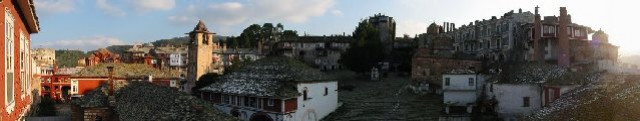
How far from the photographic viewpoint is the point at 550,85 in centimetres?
3156

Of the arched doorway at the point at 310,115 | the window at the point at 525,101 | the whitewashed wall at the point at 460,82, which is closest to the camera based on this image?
the window at the point at 525,101

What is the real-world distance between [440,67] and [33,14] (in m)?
41.6

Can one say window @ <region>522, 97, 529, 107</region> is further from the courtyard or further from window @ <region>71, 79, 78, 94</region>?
window @ <region>71, 79, 78, 94</region>

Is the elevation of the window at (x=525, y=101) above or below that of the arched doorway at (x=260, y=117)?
above

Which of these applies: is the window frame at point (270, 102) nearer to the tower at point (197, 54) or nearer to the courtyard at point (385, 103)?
the courtyard at point (385, 103)

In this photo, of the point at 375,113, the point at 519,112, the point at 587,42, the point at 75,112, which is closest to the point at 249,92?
the point at 375,113

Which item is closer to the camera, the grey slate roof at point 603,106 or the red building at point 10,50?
the red building at point 10,50

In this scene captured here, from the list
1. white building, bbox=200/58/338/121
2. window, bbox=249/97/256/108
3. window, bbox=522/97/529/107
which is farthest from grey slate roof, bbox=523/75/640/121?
window, bbox=249/97/256/108

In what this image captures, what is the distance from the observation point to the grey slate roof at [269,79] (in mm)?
39653

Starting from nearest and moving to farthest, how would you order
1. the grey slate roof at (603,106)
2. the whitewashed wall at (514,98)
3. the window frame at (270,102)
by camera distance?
the grey slate roof at (603,106) < the whitewashed wall at (514,98) < the window frame at (270,102)

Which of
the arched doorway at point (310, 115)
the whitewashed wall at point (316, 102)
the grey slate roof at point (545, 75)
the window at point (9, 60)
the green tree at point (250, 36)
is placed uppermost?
the green tree at point (250, 36)

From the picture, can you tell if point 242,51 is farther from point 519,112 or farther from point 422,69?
point 519,112

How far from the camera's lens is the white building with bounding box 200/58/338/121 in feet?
127

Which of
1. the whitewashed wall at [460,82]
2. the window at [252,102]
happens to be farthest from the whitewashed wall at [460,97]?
the window at [252,102]
